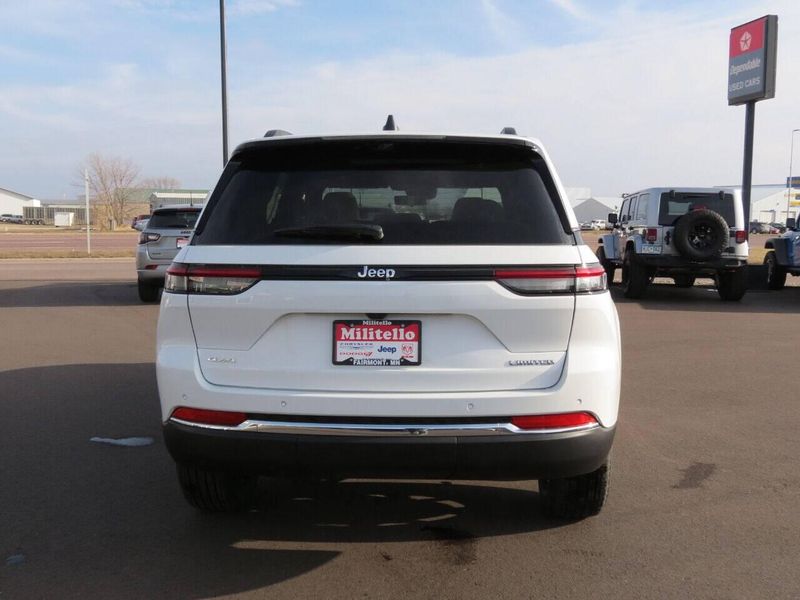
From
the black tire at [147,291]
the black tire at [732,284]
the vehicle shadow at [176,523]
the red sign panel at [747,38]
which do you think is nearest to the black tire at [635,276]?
the black tire at [732,284]

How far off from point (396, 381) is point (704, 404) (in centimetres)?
418

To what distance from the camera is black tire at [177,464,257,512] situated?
12.2 feet

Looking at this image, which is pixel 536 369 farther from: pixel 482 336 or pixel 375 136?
pixel 375 136

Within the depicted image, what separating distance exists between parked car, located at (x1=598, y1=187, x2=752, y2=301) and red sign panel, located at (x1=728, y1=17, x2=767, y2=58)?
8.77 m

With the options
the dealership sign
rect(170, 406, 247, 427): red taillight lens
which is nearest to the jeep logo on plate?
rect(170, 406, 247, 427): red taillight lens

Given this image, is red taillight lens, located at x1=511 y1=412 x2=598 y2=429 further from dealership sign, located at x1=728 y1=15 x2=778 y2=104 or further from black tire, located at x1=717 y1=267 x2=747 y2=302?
dealership sign, located at x1=728 y1=15 x2=778 y2=104

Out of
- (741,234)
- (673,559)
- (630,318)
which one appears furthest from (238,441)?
(741,234)

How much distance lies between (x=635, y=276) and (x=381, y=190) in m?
11.9

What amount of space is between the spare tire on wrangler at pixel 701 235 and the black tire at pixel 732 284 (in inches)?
35.7

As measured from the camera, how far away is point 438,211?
11.1ft

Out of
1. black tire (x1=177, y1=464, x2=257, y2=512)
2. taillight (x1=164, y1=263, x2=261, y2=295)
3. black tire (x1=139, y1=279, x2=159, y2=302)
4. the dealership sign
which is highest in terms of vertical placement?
the dealership sign

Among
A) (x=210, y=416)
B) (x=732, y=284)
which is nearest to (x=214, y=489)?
(x=210, y=416)

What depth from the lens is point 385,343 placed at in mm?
3102

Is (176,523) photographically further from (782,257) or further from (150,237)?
(782,257)
